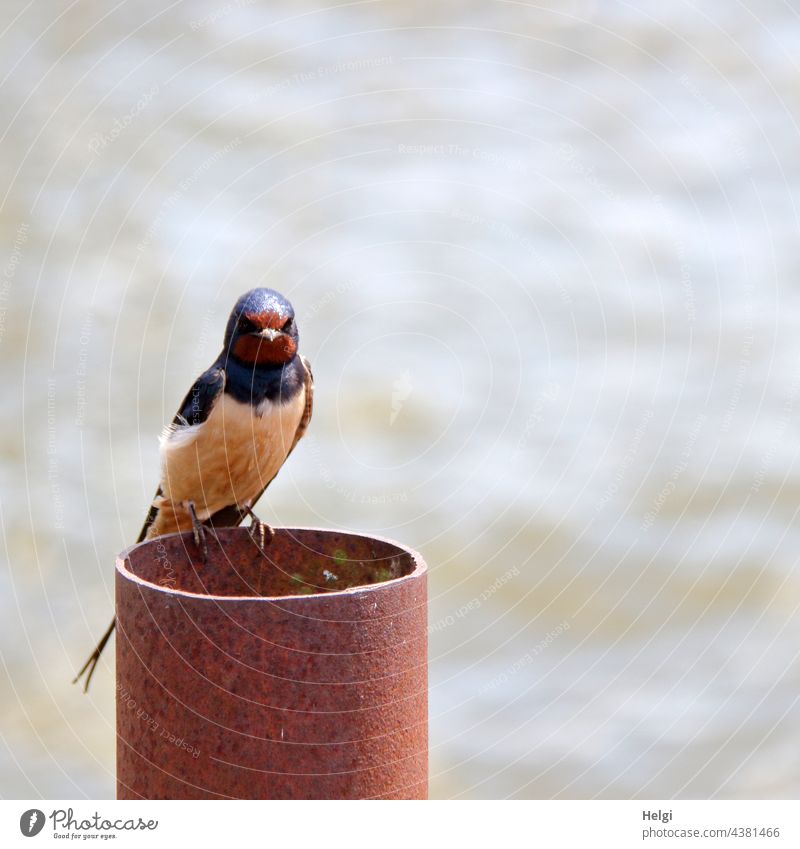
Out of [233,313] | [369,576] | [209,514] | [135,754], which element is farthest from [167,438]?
[135,754]

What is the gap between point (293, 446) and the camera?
325 cm

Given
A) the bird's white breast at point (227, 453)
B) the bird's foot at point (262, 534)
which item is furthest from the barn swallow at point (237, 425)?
the bird's foot at point (262, 534)

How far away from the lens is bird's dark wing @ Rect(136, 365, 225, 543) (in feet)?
10.0

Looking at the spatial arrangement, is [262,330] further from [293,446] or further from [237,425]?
[293,446]

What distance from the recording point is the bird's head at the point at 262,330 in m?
2.81

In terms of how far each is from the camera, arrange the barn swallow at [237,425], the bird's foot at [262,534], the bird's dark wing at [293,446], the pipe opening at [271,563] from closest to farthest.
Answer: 1. the pipe opening at [271,563]
2. the bird's foot at [262,534]
3. the barn swallow at [237,425]
4. the bird's dark wing at [293,446]

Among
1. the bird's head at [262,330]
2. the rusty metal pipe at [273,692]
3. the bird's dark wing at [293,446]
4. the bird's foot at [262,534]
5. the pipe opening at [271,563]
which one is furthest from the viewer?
the bird's dark wing at [293,446]

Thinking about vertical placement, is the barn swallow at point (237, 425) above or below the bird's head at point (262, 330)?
below

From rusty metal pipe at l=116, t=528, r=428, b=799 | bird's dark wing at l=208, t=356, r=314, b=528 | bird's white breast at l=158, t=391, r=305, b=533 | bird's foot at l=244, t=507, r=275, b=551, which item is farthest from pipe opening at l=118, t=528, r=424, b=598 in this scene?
bird's dark wing at l=208, t=356, r=314, b=528


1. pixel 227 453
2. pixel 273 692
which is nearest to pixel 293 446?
pixel 227 453

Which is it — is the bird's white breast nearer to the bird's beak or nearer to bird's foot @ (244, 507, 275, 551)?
the bird's beak

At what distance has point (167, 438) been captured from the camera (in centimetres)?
320

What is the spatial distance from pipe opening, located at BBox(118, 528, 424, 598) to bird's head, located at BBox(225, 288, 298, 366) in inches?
20.2

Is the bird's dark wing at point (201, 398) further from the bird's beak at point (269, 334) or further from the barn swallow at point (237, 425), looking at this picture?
the bird's beak at point (269, 334)
